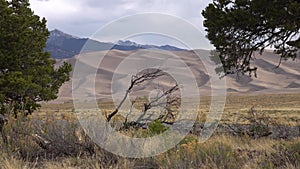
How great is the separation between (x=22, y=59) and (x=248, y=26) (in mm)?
12384

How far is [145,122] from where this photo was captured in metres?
12.3

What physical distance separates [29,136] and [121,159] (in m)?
2.03

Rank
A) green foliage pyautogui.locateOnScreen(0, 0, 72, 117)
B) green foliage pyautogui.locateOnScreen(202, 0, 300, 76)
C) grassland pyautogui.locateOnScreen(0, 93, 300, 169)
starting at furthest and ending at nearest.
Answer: green foliage pyautogui.locateOnScreen(0, 0, 72, 117), green foliage pyautogui.locateOnScreen(202, 0, 300, 76), grassland pyautogui.locateOnScreen(0, 93, 300, 169)

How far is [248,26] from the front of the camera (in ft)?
32.9

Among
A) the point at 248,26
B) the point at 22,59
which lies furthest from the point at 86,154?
the point at 22,59

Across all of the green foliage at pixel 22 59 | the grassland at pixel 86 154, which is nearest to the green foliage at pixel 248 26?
the grassland at pixel 86 154

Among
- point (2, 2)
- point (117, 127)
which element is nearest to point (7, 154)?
point (117, 127)

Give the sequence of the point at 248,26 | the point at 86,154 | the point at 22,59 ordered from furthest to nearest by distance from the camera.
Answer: the point at 22,59 < the point at 248,26 < the point at 86,154

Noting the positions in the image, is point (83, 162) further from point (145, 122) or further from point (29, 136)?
point (145, 122)

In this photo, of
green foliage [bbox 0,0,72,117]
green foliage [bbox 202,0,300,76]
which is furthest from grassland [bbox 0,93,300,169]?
green foliage [bbox 0,0,72,117]

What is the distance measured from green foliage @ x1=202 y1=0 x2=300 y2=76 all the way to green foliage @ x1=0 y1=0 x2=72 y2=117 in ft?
32.0

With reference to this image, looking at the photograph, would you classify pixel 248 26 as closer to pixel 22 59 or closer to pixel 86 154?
pixel 86 154

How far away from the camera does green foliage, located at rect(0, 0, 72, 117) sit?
17.9m

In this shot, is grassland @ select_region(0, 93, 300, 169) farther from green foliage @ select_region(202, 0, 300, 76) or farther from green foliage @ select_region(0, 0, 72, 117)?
green foliage @ select_region(0, 0, 72, 117)
